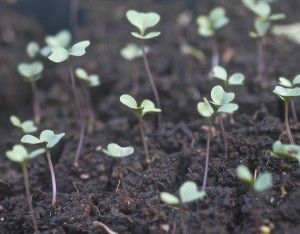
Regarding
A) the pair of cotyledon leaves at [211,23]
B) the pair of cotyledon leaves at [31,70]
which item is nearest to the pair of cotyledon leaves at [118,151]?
the pair of cotyledon leaves at [31,70]

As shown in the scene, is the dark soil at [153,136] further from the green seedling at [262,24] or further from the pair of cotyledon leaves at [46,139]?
the pair of cotyledon leaves at [46,139]

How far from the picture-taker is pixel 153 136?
1803 mm

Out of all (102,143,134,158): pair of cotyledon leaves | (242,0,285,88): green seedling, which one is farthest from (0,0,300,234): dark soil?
(102,143,134,158): pair of cotyledon leaves

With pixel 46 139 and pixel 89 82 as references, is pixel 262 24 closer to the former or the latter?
pixel 89 82

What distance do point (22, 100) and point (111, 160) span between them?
88 centimetres

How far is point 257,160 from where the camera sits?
150cm

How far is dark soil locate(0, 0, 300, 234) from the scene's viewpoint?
4.34 feet

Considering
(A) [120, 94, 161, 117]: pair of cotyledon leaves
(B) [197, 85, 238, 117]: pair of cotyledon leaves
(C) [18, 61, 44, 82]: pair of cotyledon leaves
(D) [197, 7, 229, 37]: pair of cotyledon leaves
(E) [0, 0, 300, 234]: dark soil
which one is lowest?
(E) [0, 0, 300, 234]: dark soil

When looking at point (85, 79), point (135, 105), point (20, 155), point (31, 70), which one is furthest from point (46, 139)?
point (31, 70)

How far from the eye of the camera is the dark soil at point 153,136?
1.32 m

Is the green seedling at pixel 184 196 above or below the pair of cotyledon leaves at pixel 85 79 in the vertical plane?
above

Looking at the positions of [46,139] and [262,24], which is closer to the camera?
[46,139]

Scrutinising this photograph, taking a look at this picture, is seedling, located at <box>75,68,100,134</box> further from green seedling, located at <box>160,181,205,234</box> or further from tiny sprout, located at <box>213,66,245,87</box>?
green seedling, located at <box>160,181,205,234</box>

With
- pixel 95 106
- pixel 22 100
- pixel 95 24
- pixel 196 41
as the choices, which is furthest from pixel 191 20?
pixel 22 100
